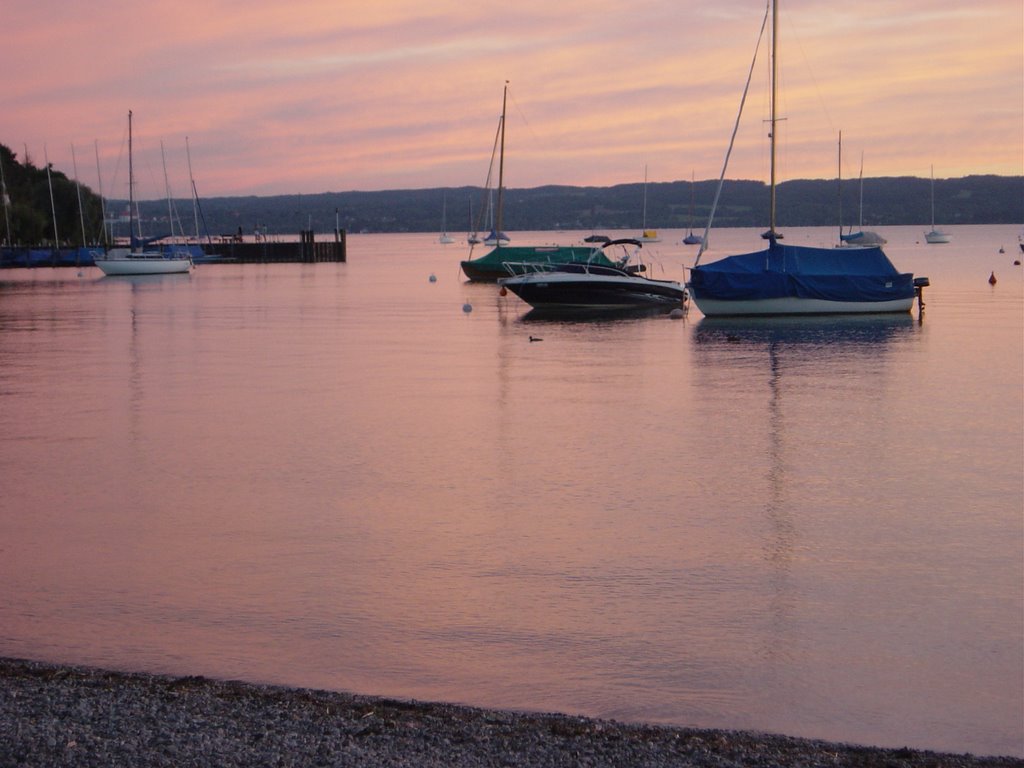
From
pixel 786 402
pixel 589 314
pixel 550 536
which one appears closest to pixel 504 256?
pixel 589 314

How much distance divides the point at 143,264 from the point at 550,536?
66.4 metres

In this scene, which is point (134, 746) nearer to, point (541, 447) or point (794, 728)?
point (794, 728)

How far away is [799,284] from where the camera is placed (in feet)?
112

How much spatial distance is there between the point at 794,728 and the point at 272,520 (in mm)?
5637

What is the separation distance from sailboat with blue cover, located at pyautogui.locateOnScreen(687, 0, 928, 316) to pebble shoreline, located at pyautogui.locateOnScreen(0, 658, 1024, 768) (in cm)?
2853

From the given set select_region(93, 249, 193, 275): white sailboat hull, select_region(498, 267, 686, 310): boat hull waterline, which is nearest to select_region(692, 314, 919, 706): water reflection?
select_region(498, 267, 686, 310): boat hull waterline

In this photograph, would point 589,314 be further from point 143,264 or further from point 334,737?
point 143,264

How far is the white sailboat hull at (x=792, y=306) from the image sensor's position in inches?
1348

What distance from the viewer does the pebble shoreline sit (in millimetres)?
5457

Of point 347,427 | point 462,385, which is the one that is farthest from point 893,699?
point 462,385

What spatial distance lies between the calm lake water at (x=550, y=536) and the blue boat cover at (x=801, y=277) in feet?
36.9

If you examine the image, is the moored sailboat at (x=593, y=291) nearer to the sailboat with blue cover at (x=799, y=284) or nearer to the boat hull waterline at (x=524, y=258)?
the sailboat with blue cover at (x=799, y=284)

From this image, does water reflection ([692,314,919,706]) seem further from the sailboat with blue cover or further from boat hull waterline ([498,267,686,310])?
boat hull waterline ([498,267,686,310])

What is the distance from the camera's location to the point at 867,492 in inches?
469
